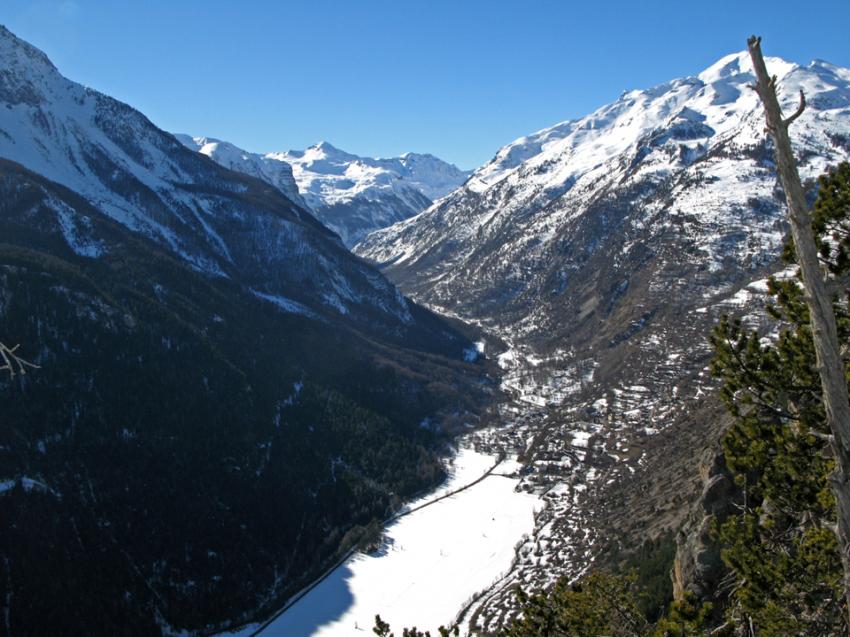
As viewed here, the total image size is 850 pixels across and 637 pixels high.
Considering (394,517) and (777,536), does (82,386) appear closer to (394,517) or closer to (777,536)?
(394,517)

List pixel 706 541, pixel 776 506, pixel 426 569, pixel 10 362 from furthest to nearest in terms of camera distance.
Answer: pixel 426 569, pixel 706 541, pixel 776 506, pixel 10 362

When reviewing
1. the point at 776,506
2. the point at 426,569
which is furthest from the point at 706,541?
the point at 426,569

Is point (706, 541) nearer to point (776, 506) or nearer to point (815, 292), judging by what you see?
point (776, 506)

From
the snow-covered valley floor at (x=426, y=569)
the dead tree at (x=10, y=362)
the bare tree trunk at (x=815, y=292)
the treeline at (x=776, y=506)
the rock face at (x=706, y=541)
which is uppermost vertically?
the dead tree at (x=10, y=362)

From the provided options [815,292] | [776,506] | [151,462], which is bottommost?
[776,506]

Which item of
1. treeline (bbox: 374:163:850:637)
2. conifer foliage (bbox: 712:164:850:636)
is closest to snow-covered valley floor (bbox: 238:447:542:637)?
treeline (bbox: 374:163:850:637)

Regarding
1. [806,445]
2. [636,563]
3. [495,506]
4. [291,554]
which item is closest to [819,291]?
[806,445]

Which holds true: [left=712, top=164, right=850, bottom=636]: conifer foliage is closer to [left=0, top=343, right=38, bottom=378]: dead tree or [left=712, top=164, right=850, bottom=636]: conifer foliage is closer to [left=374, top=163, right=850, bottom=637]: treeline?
[left=374, top=163, right=850, bottom=637]: treeline

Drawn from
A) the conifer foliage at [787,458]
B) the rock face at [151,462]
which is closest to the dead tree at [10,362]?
the conifer foliage at [787,458]

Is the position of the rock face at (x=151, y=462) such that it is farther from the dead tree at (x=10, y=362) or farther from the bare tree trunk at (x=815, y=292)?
the bare tree trunk at (x=815, y=292)
